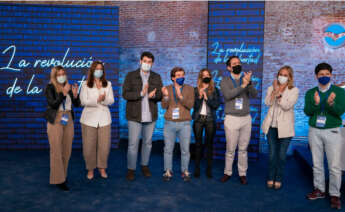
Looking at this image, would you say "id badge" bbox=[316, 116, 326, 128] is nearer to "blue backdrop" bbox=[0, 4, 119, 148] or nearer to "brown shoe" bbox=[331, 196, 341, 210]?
"brown shoe" bbox=[331, 196, 341, 210]

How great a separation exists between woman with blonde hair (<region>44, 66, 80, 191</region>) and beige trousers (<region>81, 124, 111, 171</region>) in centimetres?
25

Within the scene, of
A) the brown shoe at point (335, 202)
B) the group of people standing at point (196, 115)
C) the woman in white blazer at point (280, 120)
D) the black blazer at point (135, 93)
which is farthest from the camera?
the black blazer at point (135, 93)

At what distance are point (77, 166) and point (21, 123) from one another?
2.00 m

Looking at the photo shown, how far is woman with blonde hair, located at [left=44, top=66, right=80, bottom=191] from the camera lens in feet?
10.4

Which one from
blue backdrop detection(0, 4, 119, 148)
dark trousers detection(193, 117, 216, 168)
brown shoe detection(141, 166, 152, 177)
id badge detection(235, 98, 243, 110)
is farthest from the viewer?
blue backdrop detection(0, 4, 119, 148)

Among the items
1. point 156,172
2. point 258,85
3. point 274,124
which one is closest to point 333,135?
point 274,124

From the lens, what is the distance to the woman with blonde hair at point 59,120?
3.16 metres

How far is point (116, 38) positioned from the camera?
5504 millimetres

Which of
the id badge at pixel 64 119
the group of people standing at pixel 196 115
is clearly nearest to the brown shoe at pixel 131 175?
the group of people standing at pixel 196 115

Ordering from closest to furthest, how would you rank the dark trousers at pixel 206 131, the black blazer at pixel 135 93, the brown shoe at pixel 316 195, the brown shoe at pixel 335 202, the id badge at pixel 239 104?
the brown shoe at pixel 335 202
the brown shoe at pixel 316 195
the id badge at pixel 239 104
the black blazer at pixel 135 93
the dark trousers at pixel 206 131

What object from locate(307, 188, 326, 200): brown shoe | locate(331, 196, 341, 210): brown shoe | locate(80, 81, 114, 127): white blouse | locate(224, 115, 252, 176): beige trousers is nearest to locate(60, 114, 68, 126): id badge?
locate(80, 81, 114, 127): white blouse

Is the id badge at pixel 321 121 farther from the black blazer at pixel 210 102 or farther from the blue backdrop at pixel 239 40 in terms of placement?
the blue backdrop at pixel 239 40

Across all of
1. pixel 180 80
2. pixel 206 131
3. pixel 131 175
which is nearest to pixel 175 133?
pixel 206 131

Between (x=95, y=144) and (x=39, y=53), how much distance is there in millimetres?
2819
